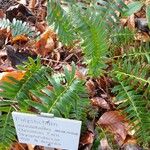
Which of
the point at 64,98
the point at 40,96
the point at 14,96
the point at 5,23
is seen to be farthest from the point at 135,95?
the point at 5,23

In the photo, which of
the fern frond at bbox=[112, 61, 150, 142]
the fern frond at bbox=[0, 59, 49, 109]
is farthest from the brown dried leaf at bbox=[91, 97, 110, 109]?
the fern frond at bbox=[0, 59, 49, 109]

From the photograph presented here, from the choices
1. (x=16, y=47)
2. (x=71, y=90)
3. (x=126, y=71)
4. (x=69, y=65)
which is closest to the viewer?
(x=71, y=90)

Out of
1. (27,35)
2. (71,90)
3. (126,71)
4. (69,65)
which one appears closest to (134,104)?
(126,71)

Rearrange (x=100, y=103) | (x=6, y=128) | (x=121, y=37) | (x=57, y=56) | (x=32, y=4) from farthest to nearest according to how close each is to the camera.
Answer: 1. (x=32, y=4)
2. (x=57, y=56)
3. (x=121, y=37)
4. (x=100, y=103)
5. (x=6, y=128)

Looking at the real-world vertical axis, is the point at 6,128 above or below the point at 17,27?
below

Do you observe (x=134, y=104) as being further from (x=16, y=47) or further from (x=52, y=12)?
(x=16, y=47)

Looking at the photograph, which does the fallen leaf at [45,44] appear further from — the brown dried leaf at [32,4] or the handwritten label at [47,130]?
the handwritten label at [47,130]

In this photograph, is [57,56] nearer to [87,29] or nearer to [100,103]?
[100,103]
